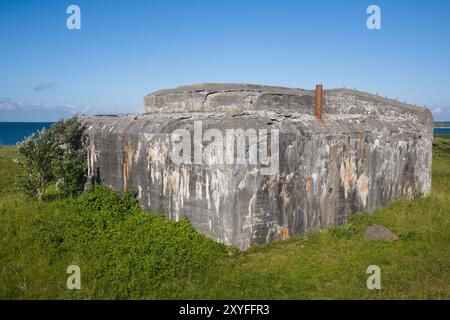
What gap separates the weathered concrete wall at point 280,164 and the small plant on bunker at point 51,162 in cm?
51

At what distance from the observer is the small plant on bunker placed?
32.4ft

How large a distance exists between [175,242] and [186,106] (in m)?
4.58

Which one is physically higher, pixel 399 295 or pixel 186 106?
pixel 186 106

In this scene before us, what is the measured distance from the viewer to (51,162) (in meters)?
9.92

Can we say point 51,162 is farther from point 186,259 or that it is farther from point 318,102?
point 318,102

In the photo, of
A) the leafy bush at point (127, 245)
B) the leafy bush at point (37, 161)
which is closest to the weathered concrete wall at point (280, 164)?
the leafy bush at point (127, 245)

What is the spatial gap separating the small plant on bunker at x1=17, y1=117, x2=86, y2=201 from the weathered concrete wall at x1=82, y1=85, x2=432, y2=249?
0.51 m

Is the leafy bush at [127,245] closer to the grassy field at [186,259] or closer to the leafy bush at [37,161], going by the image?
the grassy field at [186,259]

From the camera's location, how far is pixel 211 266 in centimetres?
610

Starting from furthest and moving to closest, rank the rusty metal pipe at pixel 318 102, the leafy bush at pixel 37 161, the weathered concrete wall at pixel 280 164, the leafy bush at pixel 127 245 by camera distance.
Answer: the leafy bush at pixel 37 161 → the rusty metal pipe at pixel 318 102 → the weathered concrete wall at pixel 280 164 → the leafy bush at pixel 127 245

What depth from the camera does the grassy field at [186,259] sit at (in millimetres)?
5328
